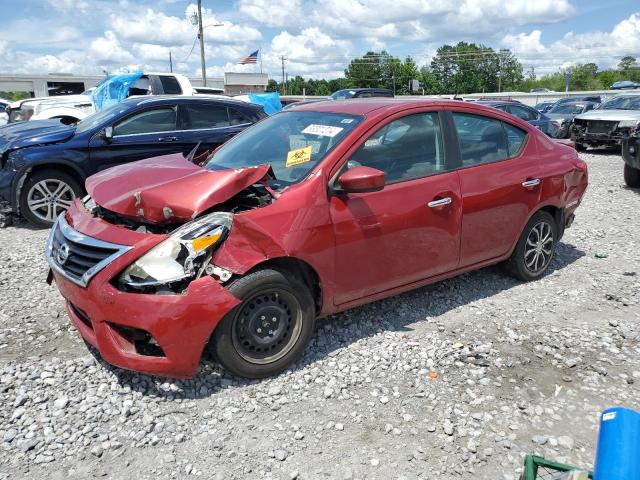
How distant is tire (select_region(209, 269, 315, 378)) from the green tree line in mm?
90721

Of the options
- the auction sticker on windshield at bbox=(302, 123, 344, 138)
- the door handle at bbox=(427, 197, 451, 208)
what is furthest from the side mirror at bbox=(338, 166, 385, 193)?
the door handle at bbox=(427, 197, 451, 208)

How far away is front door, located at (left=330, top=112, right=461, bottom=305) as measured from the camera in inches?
146

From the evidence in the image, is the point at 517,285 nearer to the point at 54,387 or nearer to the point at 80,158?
the point at 54,387

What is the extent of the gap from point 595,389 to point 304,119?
281cm

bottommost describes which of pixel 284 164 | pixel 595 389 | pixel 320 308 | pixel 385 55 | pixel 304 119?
pixel 595 389

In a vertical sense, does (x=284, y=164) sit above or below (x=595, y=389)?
above

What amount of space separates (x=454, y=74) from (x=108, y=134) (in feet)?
332

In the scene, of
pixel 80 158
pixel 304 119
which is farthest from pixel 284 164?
pixel 80 158

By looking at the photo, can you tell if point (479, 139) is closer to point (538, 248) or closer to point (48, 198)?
point (538, 248)

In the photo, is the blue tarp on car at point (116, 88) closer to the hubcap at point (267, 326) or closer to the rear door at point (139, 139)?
the rear door at point (139, 139)

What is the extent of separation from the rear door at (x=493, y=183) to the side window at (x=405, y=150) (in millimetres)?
246

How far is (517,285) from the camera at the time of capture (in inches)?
204

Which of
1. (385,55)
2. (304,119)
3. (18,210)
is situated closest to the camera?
(304,119)

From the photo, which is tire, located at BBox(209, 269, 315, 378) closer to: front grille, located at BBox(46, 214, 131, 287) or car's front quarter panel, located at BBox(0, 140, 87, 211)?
front grille, located at BBox(46, 214, 131, 287)
